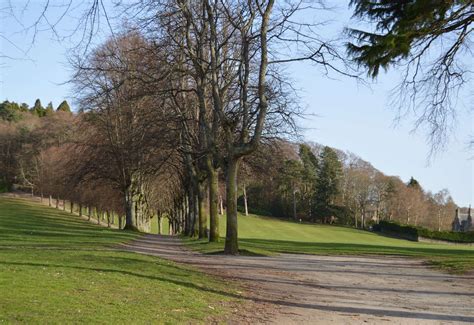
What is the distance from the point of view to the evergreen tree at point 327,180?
96.7m

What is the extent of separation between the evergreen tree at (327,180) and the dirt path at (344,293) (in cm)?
7940

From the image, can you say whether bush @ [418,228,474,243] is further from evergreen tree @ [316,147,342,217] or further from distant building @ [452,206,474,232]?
distant building @ [452,206,474,232]

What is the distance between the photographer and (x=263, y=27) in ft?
61.2

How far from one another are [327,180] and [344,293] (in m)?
86.0

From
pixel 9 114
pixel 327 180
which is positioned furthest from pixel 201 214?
pixel 9 114

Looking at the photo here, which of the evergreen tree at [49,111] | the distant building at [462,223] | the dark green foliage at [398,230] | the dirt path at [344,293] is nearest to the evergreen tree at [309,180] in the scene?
the dark green foliage at [398,230]

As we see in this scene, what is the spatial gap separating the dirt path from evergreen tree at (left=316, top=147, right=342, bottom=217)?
79398 mm

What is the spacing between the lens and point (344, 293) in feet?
38.2

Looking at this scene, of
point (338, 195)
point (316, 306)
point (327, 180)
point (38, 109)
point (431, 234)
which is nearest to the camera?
point (316, 306)

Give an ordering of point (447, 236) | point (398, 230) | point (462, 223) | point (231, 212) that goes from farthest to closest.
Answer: point (462, 223)
point (398, 230)
point (447, 236)
point (231, 212)

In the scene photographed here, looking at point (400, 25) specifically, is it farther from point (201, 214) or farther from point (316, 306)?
point (201, 214)

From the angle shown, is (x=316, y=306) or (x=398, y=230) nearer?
(x=316, y=306)

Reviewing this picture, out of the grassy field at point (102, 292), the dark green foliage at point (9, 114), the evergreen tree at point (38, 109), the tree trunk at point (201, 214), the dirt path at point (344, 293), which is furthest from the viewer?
the evergreen tree at point (38, 109)

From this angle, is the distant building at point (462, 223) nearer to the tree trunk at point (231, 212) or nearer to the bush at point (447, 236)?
the bush at point (447, 236)
